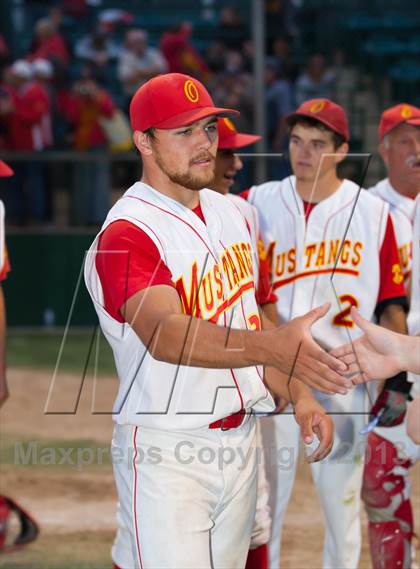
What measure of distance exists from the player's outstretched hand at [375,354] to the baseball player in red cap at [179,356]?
0.20 meters

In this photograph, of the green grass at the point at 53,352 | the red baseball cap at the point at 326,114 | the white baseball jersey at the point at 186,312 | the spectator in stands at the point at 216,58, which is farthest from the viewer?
the spectator in stands at the point at 216,58

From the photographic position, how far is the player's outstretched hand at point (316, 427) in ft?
12.7

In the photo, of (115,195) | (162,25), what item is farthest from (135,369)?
(162,25)

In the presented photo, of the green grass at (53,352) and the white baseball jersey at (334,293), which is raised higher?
the white baseball jersey at (334,293)

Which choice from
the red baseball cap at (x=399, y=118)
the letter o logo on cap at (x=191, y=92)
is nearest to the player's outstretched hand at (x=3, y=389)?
the letter o logo on cap at (x=191, y=92)

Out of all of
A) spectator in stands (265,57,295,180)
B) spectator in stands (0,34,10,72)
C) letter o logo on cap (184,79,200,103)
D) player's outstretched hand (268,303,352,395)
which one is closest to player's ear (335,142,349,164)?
letter o logo on cap (184,79,200,103)

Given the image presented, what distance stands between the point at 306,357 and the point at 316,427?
56 cm

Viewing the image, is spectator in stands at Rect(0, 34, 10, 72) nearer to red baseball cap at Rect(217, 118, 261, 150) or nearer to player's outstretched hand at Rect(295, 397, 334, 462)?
red baseball cap at Rect(217, 118, 261, 150)

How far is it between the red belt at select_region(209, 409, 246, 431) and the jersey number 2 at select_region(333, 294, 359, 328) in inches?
67.3

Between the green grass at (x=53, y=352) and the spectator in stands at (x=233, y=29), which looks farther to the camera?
the spectator in stands at (x=233, y=29)

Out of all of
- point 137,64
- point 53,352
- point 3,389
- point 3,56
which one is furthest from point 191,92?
point 3,56

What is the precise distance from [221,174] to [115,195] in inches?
253

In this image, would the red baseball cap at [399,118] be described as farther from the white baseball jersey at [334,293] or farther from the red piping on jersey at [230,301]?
the red piping on jersey at [230,301]

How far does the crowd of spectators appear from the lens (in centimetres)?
1198
